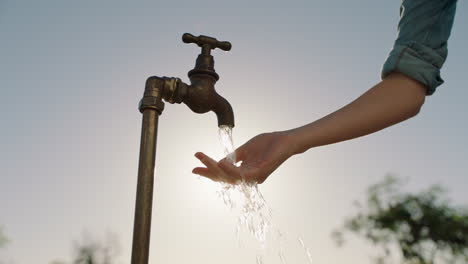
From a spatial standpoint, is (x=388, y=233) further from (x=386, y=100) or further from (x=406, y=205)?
(x=386, y=100)

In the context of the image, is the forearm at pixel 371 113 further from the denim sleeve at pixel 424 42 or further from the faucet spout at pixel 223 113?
the faucet spout at pixel 223 113

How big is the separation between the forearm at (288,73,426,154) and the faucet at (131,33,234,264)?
69 centimetres

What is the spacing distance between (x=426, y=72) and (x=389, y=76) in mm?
121

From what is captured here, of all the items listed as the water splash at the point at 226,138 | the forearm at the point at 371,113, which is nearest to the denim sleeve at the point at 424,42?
the forearm at the point at 371,113

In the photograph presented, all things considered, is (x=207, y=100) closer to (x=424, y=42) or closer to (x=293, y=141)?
(x=293, y=141)

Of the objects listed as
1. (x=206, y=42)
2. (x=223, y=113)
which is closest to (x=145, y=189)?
(x=223, y=113)

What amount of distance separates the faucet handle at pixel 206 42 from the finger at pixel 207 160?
86 centimetres

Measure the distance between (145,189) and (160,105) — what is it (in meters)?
0.44

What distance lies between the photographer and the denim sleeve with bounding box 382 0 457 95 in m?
1.32

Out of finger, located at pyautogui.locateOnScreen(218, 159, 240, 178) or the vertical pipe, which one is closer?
finger, located at pyautogui.locateOnScreen(218, 159, 240, 178)

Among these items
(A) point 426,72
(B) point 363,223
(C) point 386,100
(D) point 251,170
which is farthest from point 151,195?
(B) point 363,223

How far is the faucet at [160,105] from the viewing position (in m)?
1.65

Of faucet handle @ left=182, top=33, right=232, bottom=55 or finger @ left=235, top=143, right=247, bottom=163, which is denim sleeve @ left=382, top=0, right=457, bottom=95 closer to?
finger @ left=235, top=143, right=247, bottom=163

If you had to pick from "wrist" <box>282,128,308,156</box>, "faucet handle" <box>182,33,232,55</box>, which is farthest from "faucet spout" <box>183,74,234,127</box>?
"wrist" <box>282,128,308,156</box>
